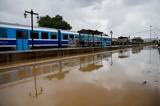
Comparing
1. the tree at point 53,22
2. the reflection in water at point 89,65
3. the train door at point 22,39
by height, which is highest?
the tree at point 53,22

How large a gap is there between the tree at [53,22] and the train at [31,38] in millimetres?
27471

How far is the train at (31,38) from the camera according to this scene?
788 inches

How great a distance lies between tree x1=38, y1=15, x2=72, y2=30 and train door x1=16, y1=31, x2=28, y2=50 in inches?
1519

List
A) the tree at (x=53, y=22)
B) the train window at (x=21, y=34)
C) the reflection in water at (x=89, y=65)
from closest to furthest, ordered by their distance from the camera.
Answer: the reflection in water at (x=89, y=65), the train window at (x=21, y=34), the tree at (x=53, y=22)

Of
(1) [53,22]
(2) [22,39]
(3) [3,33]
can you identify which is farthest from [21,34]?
(1) [53,22]

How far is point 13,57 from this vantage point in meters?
16.1

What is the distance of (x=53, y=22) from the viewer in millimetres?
61219

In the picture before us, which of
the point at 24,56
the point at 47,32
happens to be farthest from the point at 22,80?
the point at 47,32

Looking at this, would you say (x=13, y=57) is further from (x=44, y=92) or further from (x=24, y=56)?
(x=44, y=92)

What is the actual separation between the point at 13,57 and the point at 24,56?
1.19m

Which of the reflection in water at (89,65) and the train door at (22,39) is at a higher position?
the train door at (22,39)

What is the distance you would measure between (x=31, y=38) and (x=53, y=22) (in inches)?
1527

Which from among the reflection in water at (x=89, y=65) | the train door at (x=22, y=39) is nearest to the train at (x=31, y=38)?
the train door at (x=22, y=39)

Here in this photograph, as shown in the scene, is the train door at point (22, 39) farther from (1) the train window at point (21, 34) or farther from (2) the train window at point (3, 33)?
(2) the train window at point (3, 33)
